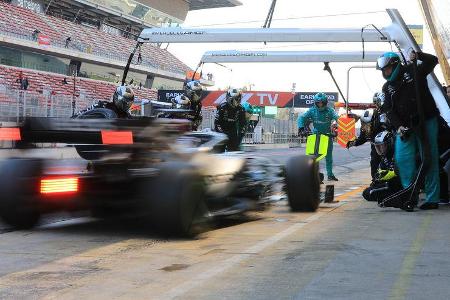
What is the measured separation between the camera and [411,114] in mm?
7863

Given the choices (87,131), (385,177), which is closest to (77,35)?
(385,177)

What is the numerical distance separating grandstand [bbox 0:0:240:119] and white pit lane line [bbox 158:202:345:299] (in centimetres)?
2508

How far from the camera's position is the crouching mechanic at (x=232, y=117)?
11.0 metres

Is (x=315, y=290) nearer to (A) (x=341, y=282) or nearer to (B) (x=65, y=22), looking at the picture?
(A) (x=341, y=282)

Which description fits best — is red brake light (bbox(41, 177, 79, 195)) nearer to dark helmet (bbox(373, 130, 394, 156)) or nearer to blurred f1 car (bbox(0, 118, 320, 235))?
blurred f1 car (bbox(0, 118, 320, 235))

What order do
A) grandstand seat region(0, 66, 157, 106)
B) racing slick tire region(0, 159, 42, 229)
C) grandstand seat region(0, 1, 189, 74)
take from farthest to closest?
grandstand seat region(0, 1, 189, 74) < grandstand seat region(0, 66, 157, 106) < racing slick tire region(0, 159, 42, 229)

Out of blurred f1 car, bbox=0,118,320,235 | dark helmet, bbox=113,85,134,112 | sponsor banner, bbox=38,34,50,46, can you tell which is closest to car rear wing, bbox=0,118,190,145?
blurred f1 car, bbox=0,118,320,235

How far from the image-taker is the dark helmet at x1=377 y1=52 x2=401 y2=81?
7902 mm

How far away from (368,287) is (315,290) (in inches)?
14.4

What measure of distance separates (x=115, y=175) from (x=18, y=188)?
0.94m

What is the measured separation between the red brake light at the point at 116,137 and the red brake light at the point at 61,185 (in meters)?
0.46

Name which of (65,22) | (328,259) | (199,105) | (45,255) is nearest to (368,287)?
(328,259)

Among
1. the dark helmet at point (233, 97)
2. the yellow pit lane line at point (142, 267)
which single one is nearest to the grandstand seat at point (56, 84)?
the dark helmet at point (233, 97)

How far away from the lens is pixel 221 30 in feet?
44.4
